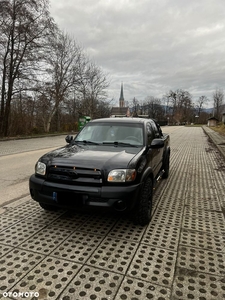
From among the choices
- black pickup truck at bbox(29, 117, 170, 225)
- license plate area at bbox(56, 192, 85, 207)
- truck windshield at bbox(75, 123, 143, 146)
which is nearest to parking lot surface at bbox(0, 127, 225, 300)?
black pickup truck at bbox(29, 117, 170, 225)

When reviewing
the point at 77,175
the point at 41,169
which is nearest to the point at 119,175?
the point at 77,175

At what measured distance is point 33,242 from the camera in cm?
293

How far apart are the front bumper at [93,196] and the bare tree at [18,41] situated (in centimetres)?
1725

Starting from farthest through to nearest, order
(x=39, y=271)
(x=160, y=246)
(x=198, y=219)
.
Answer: (x=198, y=219) → (x=160, y=246) → (x=39, y=271)

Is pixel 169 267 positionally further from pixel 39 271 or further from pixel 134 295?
pixel 39 271

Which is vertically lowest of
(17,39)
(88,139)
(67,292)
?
(67,292)

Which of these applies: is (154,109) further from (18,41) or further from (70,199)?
(70,199)

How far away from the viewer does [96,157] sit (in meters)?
3.25

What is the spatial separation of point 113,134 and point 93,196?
1.72 meters

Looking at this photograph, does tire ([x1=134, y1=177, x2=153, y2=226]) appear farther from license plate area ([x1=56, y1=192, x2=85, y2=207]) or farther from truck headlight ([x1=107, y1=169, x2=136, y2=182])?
license plate area ([x1=56, y1=192, x2=85, y2=207])

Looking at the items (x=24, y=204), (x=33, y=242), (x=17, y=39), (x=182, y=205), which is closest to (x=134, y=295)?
(x=33, y=242)

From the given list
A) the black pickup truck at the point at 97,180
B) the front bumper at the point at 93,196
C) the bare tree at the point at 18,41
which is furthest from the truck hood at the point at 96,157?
the bare tree at the point at 18,41

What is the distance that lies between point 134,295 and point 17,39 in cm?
1967

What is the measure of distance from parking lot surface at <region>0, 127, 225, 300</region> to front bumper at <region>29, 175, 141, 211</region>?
1.34 ft
